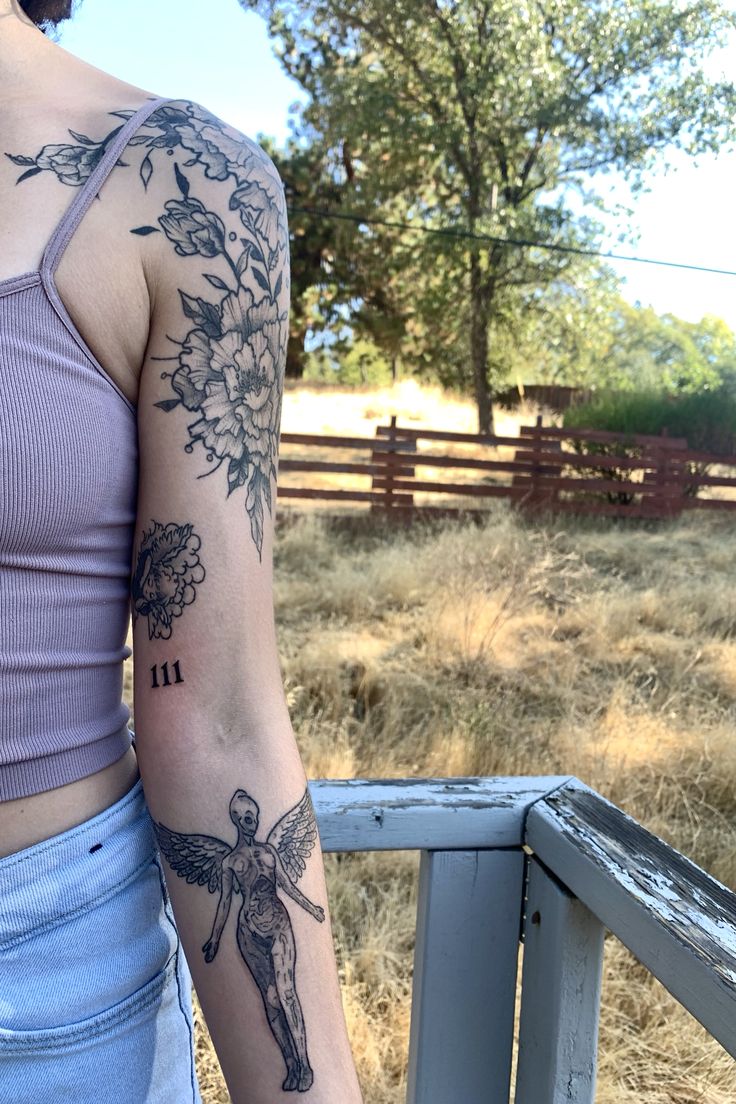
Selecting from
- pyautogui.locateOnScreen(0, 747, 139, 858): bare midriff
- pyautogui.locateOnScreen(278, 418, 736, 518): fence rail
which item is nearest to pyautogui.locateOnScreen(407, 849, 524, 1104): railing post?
pyautogui.locateOnScreen(0, 747, 139, 858): bare midriff

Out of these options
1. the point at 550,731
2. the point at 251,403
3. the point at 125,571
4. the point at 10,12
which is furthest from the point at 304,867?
→ the point at 550,731

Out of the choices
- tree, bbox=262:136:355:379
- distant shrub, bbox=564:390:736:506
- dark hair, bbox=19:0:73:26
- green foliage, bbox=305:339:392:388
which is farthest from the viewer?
green foliage, bbox=305:339:392:388

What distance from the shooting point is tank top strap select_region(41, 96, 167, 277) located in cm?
62

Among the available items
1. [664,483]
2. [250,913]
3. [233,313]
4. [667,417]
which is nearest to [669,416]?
[667,417]

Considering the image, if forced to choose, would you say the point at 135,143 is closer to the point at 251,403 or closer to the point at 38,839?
the point at 251,403

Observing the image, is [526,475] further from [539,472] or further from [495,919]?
[495,919]

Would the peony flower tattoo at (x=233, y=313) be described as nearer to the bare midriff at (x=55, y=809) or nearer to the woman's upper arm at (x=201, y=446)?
the woman's upper arm at (x=201, y=446)

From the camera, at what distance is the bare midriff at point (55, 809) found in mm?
630

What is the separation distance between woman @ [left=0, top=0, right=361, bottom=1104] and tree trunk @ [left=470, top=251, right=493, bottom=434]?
12854 mm

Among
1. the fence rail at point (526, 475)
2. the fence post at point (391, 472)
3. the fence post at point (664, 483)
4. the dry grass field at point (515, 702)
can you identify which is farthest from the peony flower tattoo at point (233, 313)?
the fence post at point (664, 483)

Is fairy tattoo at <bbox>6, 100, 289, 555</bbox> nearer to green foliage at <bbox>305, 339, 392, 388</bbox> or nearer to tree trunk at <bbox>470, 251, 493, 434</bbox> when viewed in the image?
tree trunk at <bbox>470, 251, 493, 434</bbox>

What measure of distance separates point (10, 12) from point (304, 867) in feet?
Result: 2.38

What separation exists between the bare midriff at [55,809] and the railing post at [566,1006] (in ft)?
1.52

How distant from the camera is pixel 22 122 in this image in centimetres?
71
